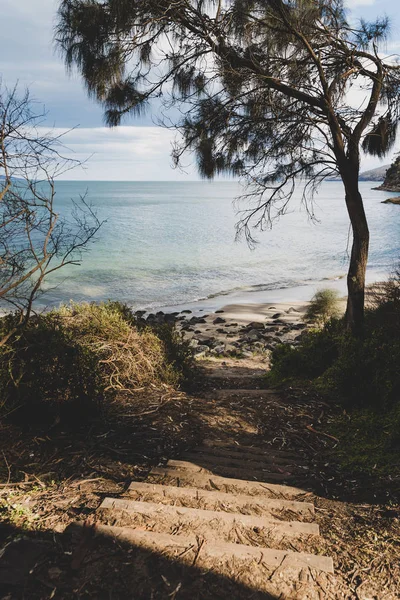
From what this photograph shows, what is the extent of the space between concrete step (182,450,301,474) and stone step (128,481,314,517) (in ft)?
1.82

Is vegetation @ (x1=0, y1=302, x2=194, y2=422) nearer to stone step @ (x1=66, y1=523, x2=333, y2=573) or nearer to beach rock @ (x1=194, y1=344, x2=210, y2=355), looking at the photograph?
stone step @ (x1=66, y1=523, x2=333, y2=573)

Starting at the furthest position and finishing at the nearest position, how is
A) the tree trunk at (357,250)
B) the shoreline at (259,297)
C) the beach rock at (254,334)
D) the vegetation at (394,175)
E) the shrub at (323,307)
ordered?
the shoreline at (259,297) < the shrub at (323,307) < the beach rock at (254,334) < the vegetation at (394,175) < the tree trunk at (357,250)

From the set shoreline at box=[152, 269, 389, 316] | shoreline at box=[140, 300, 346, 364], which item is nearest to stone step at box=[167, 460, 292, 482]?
shoreline at box=[140, 300, 346, 364]

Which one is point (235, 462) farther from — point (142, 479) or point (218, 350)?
point (218, 350)

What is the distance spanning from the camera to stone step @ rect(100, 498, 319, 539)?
234cm

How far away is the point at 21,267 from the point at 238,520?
10.3 ft

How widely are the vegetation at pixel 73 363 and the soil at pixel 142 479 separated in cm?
22

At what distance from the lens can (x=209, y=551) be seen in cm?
209

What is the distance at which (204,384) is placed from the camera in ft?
22.0

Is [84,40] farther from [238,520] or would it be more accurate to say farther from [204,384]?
[238,520]

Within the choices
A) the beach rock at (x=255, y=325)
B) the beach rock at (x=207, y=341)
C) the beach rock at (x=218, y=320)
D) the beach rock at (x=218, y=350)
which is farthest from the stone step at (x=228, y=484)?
the beach rock at (x=218, y=320)

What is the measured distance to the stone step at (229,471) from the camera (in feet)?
10.4

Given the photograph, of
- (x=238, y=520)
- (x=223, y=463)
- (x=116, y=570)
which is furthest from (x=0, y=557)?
(x=223, y=463)

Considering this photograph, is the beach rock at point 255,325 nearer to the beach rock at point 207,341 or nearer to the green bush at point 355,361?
the beach rock at point 207,341
